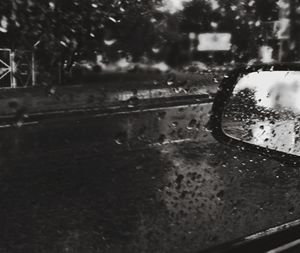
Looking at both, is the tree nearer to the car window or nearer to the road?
the car window

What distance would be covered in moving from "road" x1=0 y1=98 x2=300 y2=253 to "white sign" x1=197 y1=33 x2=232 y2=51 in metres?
1.08

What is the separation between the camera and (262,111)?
6.40 feet

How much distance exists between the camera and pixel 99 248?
2.53m

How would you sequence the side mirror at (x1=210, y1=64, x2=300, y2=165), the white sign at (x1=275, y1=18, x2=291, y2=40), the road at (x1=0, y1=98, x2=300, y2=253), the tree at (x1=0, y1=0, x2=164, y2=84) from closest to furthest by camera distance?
the tree at (x1=0, y1=0, x2=164, y2=84)
the side mirror at (x1=210, y1=64, x2=300, y2=165)
the white sign at (x1=275, y1=18, x2=291, y2=40)
the road at (x1=0, y1=98, x2=300, y2=253)

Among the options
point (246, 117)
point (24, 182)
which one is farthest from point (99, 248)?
point (24, 182)

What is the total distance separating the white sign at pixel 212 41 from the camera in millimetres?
1872

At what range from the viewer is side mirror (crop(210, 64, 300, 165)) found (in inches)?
61.2

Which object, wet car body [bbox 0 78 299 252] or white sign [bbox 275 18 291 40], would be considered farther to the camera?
wet car body [bbox 0 78 299 252]

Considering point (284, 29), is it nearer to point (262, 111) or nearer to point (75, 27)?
point (262, 111)

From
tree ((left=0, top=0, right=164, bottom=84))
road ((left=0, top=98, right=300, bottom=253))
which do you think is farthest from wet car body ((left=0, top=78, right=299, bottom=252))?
tree ((left=0, top=0, right=164, bottom=84))

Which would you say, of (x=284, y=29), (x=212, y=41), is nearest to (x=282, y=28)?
(x=284, y=29)

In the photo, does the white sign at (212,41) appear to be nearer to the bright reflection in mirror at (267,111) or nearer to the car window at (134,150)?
the car window at (134,150)

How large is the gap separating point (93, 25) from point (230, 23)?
657 mm

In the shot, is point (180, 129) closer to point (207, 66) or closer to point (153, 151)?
point (153, 151)
